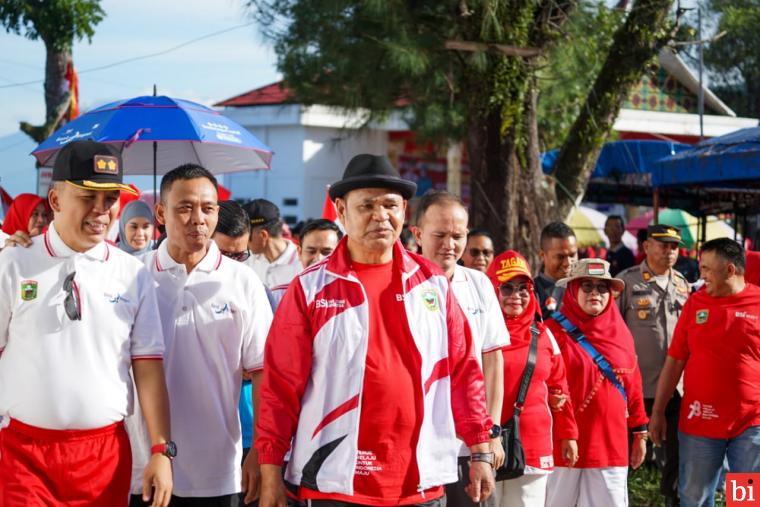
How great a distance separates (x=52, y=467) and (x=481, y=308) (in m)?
2.29

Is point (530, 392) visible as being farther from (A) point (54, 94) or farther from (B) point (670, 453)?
(A) point (54, 94)

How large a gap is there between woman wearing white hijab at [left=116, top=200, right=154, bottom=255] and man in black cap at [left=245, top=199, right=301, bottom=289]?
2.63 ft

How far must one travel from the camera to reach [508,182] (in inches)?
467

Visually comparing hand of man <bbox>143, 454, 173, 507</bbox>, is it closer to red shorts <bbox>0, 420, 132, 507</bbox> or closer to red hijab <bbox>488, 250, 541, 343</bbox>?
red shorts <bbox>0, 420, 132, 507</bbox>

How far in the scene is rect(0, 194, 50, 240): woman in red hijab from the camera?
7.83 meters

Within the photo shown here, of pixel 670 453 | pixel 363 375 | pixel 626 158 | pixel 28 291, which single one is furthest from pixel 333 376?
pixel 626 158

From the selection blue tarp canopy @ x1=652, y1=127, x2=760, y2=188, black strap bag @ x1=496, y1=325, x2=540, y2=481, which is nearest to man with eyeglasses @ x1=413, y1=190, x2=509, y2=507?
black strap bag @ x1=496, y1=325, x2=540, y2=481

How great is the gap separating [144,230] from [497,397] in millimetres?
3894

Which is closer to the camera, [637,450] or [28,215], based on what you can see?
[637,450]

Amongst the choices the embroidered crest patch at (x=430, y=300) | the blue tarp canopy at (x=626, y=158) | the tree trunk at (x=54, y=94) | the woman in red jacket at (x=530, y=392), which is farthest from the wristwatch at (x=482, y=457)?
the tree trunk at (x=54, y=94)

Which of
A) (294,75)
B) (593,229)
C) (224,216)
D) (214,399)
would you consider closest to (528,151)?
(294,75)

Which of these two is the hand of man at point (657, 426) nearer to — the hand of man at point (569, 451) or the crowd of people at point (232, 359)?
the hand of man at point (569, 451)

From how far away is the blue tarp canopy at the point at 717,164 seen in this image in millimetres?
9500

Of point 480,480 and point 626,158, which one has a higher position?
point 626,158
